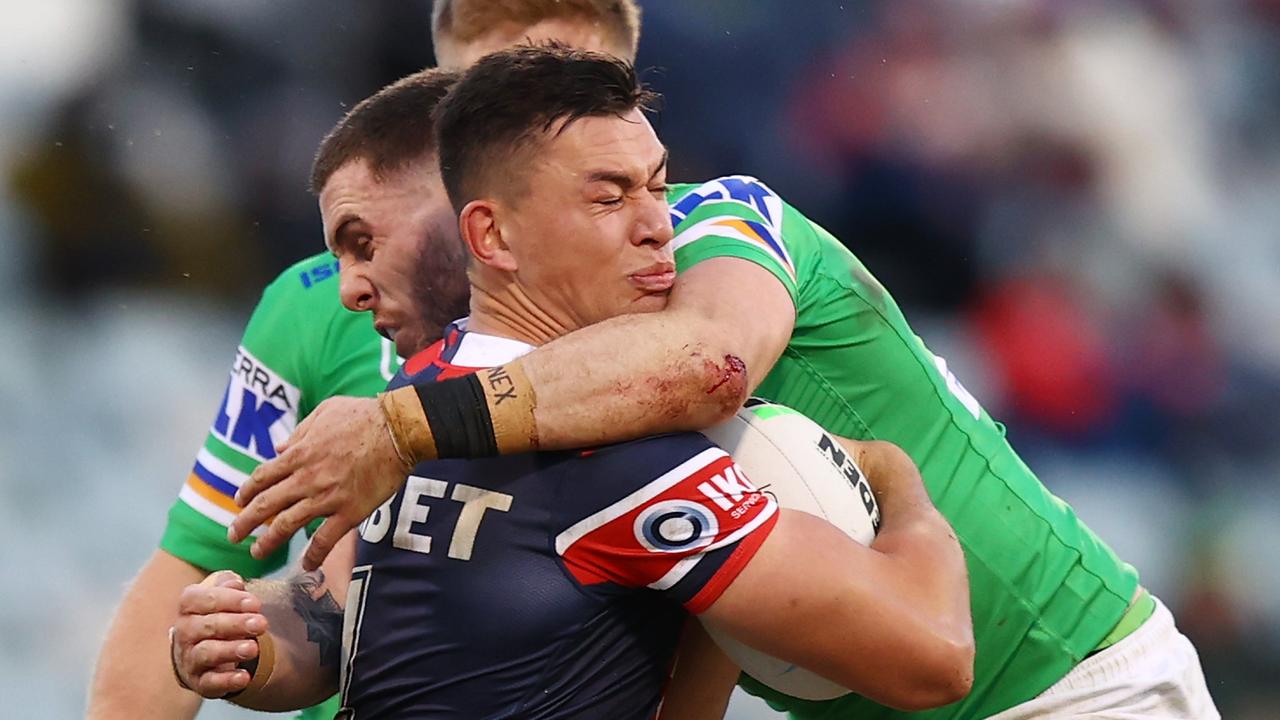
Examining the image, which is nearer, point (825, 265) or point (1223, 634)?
point (825, 265)

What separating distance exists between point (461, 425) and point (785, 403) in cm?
78

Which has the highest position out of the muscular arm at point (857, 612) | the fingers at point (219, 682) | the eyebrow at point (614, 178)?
the eyebrow at point (614, 178)

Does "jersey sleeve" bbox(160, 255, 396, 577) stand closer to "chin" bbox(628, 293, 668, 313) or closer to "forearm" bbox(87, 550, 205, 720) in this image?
"forearm" bbox(87, 550, 205, 720)

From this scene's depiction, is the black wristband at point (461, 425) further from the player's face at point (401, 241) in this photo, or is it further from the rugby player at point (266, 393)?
the rugby player at point (266, 393)

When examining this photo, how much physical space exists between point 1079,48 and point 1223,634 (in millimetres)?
2753

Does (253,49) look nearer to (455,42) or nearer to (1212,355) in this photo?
(455,42)

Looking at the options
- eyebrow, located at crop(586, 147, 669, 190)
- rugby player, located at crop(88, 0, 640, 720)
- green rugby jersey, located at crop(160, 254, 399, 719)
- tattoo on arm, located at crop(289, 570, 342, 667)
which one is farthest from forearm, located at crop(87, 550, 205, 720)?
eyebrow, located at crop(586, 147, 669, 190)

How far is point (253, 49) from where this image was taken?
6.60 meters

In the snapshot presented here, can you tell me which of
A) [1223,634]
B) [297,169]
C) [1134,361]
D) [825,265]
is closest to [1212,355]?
[1134,361]

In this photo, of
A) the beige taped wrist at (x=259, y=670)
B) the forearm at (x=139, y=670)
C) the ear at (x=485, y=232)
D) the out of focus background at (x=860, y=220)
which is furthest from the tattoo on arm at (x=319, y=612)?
the out of focus background at (x=860, y=220)

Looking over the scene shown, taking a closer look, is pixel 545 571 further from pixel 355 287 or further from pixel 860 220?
pixel 860 220

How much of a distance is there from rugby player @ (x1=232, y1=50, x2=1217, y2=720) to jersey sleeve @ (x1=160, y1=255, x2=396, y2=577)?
124 cm

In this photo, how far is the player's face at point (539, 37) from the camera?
12.3ft

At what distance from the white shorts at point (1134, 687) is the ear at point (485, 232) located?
4.04 ft
